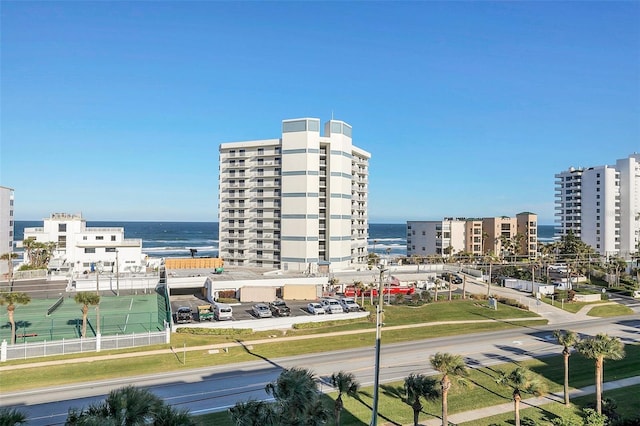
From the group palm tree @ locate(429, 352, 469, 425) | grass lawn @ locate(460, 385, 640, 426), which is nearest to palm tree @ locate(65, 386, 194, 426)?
palm tree @ locate(429, 352, 469, 425)

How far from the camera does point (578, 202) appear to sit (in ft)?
511

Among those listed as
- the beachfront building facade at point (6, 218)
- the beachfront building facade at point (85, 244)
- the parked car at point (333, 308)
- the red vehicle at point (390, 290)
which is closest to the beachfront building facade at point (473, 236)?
the red vehicle at point (390, 290)

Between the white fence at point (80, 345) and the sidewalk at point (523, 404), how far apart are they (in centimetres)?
2835

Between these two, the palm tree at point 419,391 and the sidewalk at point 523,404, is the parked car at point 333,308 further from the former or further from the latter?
the palm tree at point 419,391

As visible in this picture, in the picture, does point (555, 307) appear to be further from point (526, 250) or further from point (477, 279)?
point (526, 250)

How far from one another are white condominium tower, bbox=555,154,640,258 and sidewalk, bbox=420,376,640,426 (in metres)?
128

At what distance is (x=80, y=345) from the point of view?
134 ft

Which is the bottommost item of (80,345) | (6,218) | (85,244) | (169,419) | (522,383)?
(80,345)

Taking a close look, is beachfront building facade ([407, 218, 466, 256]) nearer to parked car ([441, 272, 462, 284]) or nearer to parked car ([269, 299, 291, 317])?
parked car ([441, 272, 462, 284])

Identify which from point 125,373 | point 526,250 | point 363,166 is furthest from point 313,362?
point 526,250

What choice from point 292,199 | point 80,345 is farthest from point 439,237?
point 80,345

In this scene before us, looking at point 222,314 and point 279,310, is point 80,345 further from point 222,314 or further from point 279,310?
point 279,310

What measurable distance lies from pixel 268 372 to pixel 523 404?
773 inches

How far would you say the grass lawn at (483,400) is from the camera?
2794 cm
